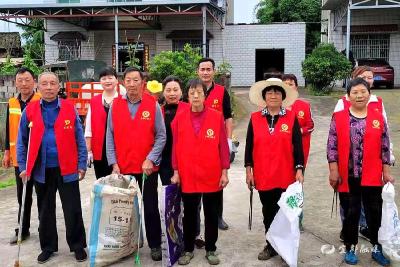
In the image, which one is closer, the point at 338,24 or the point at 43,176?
the point at 43,176

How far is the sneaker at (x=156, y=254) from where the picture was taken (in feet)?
14.3

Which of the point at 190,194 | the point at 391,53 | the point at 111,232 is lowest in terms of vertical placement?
the point at 111,232

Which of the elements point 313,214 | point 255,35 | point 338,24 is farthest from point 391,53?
point 313,214

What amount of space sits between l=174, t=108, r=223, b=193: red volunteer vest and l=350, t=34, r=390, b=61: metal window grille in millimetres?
18624

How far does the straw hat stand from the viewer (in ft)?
13.9

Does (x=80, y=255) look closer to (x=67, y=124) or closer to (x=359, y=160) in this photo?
(x=67, y=124)

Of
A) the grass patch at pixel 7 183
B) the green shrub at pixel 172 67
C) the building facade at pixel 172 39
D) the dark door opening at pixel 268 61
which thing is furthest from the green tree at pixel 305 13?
the grass patch at pixel 7 183

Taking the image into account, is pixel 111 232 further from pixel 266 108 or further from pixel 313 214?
pixel 313 214

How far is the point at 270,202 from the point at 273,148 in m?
0.52

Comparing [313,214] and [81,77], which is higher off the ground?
[81,77]

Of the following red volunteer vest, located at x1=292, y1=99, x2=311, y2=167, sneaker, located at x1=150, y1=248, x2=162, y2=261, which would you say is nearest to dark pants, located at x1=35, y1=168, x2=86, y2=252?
sneaker, located at x1=150, y1=248, x2=162, y2=261

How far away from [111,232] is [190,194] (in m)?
0.77

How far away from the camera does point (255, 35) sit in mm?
22328

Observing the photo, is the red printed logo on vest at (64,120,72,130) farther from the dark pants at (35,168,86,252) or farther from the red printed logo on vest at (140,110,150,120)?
the red printed logo on vest at (140,110,150,120)
